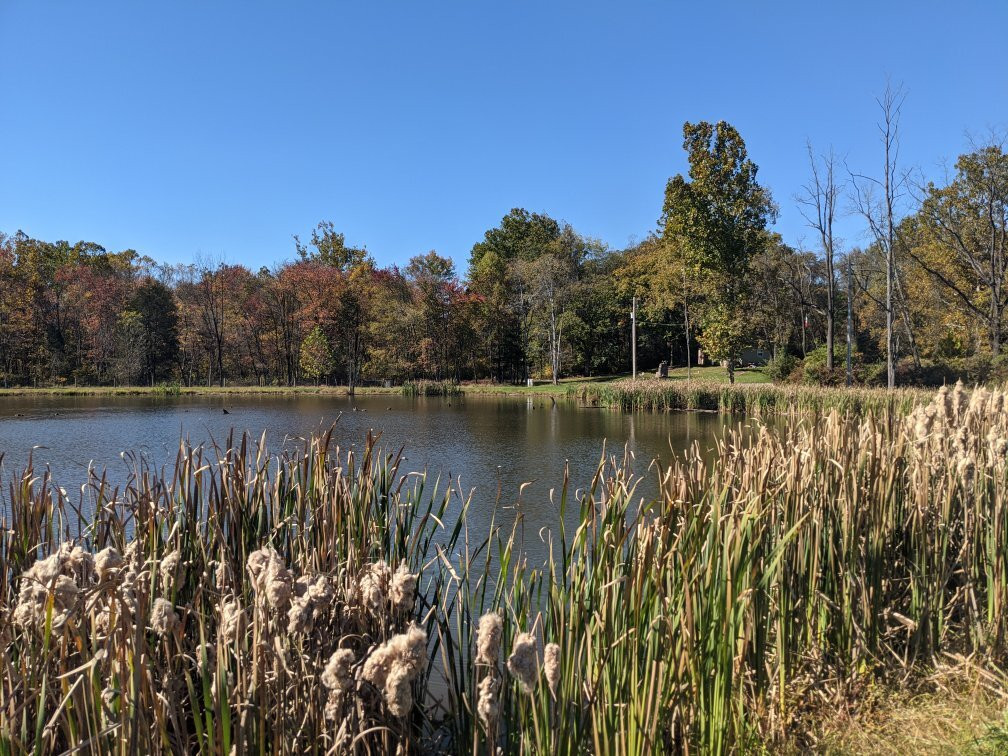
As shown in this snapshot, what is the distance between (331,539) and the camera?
9.41 ft

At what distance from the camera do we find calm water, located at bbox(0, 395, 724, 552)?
38.9ft

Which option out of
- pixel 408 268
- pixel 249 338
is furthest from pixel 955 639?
pixel 249 338

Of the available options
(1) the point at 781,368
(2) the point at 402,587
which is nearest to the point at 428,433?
(1) the point at 781,368

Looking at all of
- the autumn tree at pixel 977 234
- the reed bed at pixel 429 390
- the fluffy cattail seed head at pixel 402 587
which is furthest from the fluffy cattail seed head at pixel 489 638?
the reed bed at pixel 429 390

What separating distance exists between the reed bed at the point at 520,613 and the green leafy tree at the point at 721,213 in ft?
91.2

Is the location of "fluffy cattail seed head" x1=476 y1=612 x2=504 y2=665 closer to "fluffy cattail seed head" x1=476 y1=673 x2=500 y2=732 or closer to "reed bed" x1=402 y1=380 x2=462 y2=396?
"fluffy cattail seed head" x1=476 y1=673 x2=500 y2=732

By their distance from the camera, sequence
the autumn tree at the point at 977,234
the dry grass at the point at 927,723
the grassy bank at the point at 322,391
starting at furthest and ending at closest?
the grassy bank at the point at 322,391 < the autumn tree at the point at 977,234 < the dry grass at the point at 927,723

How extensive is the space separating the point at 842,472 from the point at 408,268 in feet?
151

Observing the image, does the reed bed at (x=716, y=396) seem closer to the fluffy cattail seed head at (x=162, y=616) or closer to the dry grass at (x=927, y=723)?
the dry grass at (x=927, y=723)

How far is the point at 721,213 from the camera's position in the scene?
30.8 m

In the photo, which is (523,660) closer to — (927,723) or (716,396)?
(927,723)

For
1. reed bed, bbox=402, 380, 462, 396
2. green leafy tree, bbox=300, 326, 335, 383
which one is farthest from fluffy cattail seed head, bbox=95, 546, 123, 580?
green leafy tree, bbox=300, 326, 335, 383

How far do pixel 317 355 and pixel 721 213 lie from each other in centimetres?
2601

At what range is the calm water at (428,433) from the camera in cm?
1187
